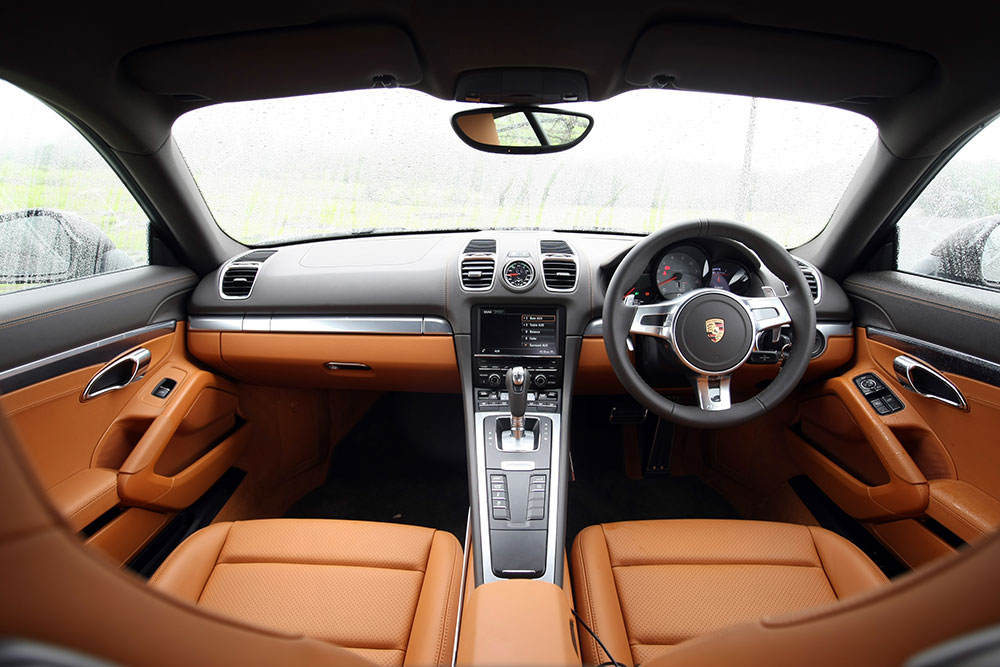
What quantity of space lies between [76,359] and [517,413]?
1550 mm

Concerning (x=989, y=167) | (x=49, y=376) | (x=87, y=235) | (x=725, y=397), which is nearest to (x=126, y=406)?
(x=49, y=376)

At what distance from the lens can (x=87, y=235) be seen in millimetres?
1950

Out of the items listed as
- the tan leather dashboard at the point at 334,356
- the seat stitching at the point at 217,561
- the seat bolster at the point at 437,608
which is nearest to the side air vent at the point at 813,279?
the tan leather dashboard at the point at 334,356

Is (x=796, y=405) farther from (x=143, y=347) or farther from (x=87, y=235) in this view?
(x=87, y=235)

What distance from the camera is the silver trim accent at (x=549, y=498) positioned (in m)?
1.61

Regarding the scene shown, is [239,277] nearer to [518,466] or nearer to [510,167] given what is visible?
[510,167]

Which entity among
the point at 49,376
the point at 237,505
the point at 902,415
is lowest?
the point at 237,505

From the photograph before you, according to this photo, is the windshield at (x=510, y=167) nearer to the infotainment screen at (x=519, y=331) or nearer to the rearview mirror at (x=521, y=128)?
the rearview mirror at (x=521, y=128)

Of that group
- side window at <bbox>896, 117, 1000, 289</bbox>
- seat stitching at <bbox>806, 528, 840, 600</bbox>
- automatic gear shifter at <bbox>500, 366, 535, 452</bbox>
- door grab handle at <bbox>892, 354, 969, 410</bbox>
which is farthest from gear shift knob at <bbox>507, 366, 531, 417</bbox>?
side window at <bbox>896, 117, 1000, 289</bbox>

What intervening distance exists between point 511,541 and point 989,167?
2181 mm

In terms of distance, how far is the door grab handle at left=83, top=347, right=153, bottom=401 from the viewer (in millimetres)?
1798

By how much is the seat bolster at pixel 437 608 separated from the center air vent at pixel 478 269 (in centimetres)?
100

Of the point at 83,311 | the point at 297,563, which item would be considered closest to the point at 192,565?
the point at 297,563

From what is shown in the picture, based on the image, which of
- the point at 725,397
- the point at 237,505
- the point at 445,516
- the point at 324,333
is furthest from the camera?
the point at 445,516
